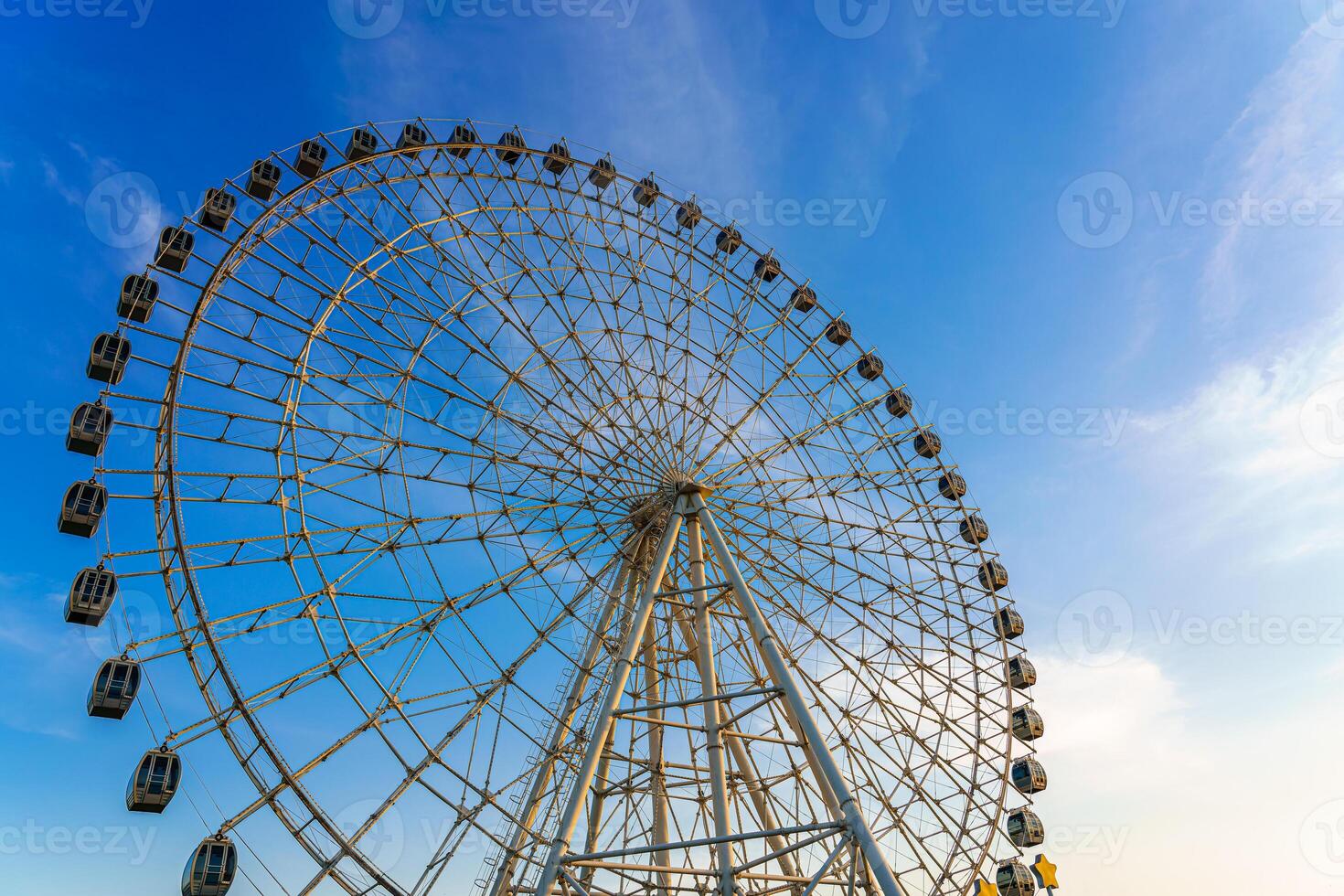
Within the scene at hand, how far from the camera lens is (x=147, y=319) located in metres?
21.3

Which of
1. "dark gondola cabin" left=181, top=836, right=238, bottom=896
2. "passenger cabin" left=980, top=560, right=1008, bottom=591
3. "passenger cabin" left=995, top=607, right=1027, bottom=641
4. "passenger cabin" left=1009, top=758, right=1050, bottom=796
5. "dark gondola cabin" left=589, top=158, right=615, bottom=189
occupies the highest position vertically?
"dark gondola cabin" left=589, top=158, right=615, bottom=189

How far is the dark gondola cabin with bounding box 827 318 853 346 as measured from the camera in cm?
3148

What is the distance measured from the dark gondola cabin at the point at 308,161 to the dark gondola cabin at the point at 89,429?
7.91m

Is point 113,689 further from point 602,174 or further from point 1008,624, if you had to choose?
point 1008,624

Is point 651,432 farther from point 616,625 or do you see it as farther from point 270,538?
point 270,538

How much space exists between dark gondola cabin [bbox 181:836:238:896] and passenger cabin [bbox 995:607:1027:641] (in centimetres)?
2344

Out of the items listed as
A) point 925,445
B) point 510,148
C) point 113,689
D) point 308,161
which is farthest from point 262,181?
point 925,445

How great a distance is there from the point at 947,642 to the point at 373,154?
23.2 metres

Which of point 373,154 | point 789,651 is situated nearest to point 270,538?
point 373,154

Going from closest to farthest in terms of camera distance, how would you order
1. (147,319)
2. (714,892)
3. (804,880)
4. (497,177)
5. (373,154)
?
1. (804,880)
2. (714,892)
3. (147,319)
4. (373,154)
5. (497,177)

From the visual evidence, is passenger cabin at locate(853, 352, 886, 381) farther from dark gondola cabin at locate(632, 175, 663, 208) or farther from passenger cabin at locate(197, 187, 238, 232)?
passenger cabin at locate(197, 187, 238, 232)

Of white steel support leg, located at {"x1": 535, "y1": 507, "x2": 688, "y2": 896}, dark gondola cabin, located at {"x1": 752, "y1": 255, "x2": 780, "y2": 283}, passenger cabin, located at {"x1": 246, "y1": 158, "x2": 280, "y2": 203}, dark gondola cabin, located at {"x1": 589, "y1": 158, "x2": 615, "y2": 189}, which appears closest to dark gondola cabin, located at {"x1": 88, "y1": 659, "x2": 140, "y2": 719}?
white steel support leg, located at {"x1": 535, "y1": 507, "x2": 688, "y2": 896}

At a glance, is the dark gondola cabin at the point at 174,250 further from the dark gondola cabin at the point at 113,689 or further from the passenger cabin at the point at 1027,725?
the passenger cabin at the point at 1027,725

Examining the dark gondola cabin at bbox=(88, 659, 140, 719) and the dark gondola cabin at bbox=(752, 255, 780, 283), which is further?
the dark gondola cabin at bbox=(752, 255, 780, 283)
